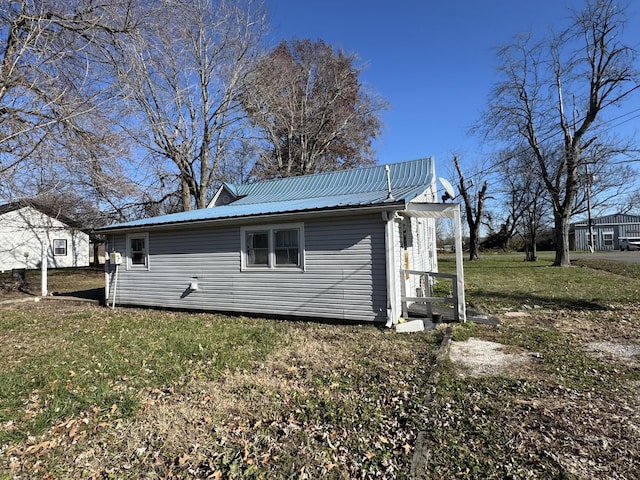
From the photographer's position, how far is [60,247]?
28031mm

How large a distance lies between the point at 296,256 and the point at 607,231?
5451 cm

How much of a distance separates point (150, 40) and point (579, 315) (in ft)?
48.7

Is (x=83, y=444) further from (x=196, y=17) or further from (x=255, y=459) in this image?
(x=196, y=17)

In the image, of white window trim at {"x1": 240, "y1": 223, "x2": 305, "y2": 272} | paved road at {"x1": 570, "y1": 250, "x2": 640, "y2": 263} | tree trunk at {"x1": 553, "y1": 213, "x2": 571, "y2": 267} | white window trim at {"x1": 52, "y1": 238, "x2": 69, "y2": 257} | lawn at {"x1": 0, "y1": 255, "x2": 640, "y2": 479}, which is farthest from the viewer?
white window trim at {"x1": 52, "y1": 238, "x2": 69, "y2": 257}

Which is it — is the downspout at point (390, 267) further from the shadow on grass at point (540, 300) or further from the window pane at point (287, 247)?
the shadow on grass at point (540, 300)

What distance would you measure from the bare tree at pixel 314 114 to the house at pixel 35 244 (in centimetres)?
1457

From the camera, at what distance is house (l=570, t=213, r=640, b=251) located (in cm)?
4534

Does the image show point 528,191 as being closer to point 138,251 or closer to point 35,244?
point 138,251

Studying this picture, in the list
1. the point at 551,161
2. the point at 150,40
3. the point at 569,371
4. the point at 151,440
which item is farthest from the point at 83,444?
the point at 551,161

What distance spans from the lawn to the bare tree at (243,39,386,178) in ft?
58.2

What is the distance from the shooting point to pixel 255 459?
2891 millimetres

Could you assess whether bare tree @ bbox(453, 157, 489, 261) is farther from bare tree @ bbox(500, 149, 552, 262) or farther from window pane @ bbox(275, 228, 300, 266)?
window pane @ bbox(275, 228, 300, 266)

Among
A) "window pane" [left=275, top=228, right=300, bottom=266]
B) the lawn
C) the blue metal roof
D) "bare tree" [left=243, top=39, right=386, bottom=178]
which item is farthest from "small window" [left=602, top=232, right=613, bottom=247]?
"window pane" [left=275, top=228, right=300, bottom=266]

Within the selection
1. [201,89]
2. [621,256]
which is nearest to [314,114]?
[201,89]
